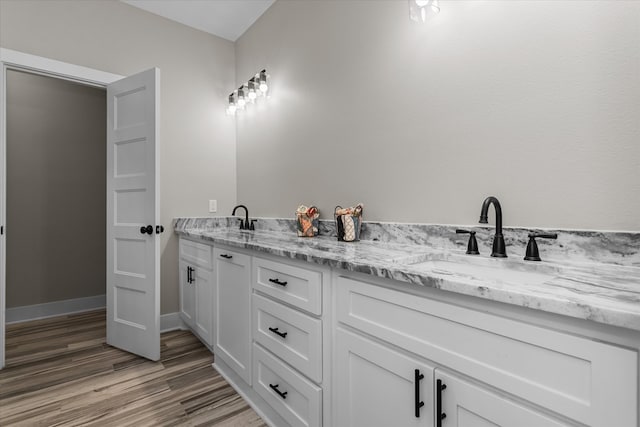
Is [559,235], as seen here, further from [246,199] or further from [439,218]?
[246,199]

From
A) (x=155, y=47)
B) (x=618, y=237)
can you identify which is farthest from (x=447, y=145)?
(x=155, y=47)

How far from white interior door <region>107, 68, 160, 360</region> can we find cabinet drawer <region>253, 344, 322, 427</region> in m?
1.01

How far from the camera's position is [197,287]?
245 cm

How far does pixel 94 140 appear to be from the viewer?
342cm

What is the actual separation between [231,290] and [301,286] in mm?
685

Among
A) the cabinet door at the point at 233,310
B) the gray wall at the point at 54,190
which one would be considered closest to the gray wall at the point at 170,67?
the gray wall at the point at 54,190

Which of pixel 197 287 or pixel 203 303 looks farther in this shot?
pixel 197 287

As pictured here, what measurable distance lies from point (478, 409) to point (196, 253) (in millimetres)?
2108

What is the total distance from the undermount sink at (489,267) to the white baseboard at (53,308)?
11.4ft

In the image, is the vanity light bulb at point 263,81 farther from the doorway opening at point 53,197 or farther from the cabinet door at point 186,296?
the doorway opening at point 53,197

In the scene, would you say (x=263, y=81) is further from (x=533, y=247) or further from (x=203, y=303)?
(x=533, y=247)

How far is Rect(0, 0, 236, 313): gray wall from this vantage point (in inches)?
93.9

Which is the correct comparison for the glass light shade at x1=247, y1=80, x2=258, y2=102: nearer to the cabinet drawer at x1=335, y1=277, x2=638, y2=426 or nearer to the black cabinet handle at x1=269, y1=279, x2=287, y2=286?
the black cabinet handle at x1=269, y1=279, x2=287, y2=286

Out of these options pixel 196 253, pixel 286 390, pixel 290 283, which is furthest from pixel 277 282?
pixel 196 253
